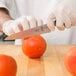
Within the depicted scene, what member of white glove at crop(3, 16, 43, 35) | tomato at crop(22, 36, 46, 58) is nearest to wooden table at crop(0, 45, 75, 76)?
tomato at crop(22, 36, 46, 58)

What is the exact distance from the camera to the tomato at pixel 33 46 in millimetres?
1009

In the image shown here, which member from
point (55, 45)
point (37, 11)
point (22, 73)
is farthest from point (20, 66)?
point (37, 11)

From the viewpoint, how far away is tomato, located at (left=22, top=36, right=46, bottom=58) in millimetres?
1009

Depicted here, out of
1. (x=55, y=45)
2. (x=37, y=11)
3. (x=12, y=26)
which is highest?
(x=12, y=26)

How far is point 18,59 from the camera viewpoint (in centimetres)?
105

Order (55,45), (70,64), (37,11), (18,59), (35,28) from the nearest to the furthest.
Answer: (70,64), (35,28), (18,59), (55,45), (37,11)

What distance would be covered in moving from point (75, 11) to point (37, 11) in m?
0.33

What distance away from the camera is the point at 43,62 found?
1.01m

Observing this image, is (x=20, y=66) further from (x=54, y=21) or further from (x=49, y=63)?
(x=54, y=21)

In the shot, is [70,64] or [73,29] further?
[73,29]

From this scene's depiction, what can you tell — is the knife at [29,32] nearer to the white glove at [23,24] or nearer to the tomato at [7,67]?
the white glove at [23,24]

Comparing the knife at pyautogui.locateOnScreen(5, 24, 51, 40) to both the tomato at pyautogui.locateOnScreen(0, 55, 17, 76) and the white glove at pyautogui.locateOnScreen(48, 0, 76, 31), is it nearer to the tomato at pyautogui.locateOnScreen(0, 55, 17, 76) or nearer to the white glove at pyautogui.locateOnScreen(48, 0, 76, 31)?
the white glove at pyautogui.locateOnScreen(48, 0, 76, 31)

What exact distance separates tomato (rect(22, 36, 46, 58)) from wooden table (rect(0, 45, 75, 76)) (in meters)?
0.03

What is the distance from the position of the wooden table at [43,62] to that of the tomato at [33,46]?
0.03m
